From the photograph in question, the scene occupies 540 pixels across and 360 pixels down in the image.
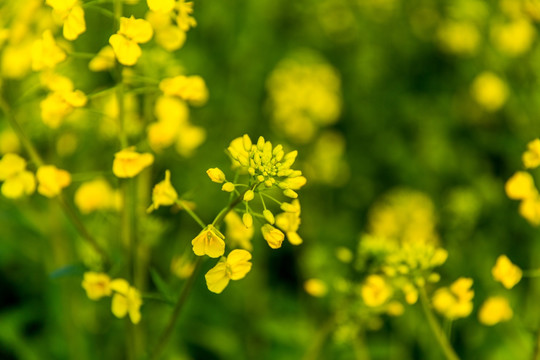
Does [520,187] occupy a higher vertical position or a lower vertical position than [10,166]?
higher

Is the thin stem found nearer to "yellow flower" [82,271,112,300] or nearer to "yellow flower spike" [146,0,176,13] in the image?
"yellow flower" [82,271,112,300]

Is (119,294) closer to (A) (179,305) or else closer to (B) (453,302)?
(A) (179,305)

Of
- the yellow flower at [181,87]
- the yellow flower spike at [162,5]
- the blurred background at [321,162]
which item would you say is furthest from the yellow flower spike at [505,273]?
the yellow flower spike at [162,5]

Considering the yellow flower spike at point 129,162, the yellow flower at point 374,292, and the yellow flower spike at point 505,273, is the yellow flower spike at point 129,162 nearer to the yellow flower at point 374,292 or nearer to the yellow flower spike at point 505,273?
the yellow flower at point 374,292

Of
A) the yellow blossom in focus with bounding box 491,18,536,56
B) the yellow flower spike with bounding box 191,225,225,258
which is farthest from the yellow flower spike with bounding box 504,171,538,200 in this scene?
the yellow blossom in focus with bounding box 491,18,536,56

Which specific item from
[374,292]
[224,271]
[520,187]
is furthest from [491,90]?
[224,271]

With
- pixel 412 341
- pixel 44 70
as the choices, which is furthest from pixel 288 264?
pixel 44 70
